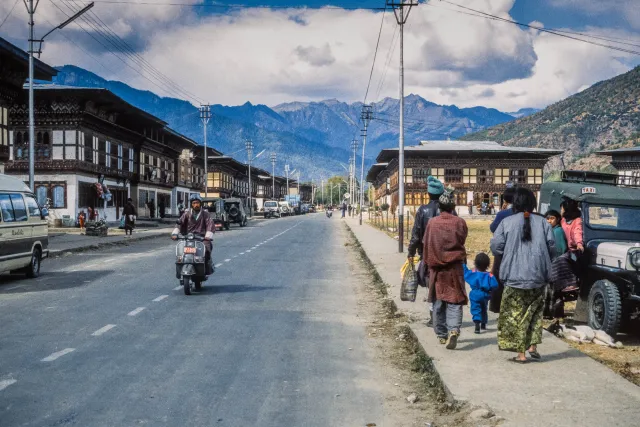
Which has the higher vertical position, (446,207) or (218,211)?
(446,207)

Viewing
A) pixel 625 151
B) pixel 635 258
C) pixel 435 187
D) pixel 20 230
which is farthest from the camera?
pixel 625 151

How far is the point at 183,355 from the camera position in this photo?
296 inches

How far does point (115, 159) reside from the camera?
5197 cm

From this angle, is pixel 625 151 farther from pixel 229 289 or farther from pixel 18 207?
pixel 18 207

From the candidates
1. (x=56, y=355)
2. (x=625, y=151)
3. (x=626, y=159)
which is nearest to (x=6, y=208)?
(x=56, y=355)

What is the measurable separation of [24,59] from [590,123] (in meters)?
116

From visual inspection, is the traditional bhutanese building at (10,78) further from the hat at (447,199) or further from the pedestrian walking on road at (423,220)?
the hat at (447,199)

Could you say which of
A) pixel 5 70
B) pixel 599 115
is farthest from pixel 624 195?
pixel 599 115

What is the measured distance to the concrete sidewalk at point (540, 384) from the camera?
505 centimetres

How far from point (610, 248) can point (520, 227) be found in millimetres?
2918

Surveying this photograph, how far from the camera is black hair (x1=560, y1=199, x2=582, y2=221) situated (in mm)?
10164

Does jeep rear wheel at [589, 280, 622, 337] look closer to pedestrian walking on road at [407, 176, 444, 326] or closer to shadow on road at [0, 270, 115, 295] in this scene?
pedestrian walking on road at [407, 176, 444, 326]

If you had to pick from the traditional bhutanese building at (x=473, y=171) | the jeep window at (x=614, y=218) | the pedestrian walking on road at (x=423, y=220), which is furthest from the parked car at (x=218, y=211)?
the traditional bhutanese building at (x=473, y=171)

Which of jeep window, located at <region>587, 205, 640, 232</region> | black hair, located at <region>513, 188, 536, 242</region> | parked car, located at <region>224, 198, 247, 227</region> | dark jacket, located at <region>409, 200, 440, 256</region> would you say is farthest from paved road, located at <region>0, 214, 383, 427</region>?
parked car, located at <region>224, 198, 247, 227</region>
